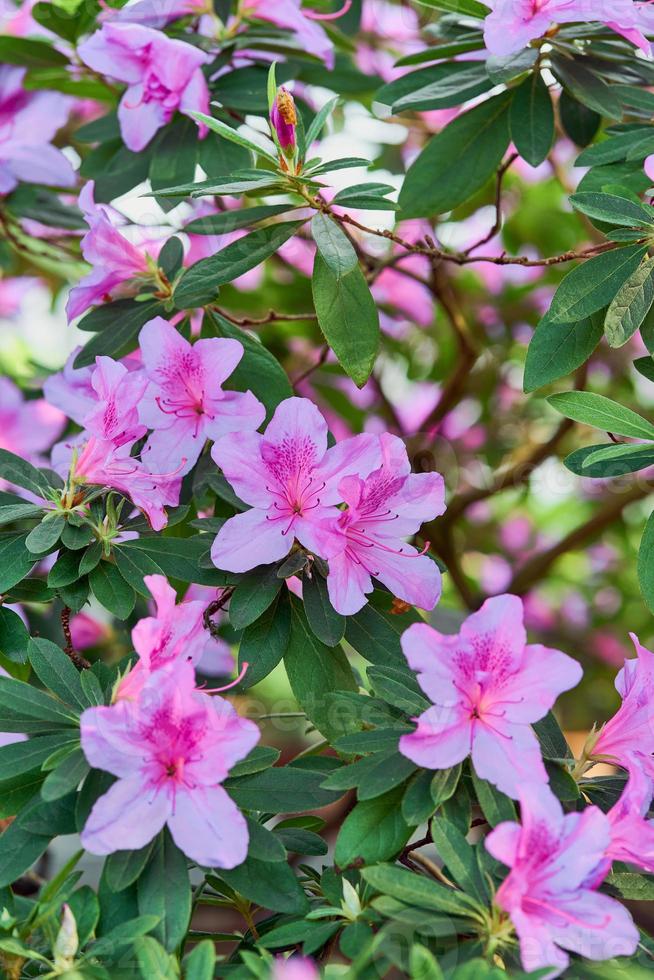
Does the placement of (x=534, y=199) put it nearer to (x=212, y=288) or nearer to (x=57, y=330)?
(x=57, y=330)

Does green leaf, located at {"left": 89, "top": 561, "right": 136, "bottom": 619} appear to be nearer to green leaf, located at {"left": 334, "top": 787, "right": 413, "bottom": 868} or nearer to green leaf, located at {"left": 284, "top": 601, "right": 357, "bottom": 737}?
green leaf, located at {"left": 284, "top": 601, "right": 357, "bottom": 737}

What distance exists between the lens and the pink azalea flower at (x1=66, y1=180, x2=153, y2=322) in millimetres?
1112

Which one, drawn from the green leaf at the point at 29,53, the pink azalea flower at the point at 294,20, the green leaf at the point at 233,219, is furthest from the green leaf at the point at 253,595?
the green leaf at the point at 29,53

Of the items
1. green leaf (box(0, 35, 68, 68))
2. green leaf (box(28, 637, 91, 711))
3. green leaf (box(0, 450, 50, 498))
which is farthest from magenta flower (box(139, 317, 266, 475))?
green leaf (box(0, 35, 68, 68))

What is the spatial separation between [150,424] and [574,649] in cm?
204

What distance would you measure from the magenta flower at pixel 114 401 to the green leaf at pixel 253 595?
0.60 feet

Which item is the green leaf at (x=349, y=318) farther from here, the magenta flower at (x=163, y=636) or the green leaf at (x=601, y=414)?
the magenta flower at (x=163, y=636)

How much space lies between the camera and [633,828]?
0.82m

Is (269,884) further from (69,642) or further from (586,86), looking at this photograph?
(586,86)

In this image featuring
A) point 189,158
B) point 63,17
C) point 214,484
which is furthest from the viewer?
point 63,17

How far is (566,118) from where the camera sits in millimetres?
1351

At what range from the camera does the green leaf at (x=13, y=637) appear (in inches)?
39.7

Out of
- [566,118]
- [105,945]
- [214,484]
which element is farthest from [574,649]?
[105,945]

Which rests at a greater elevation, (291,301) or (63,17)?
(63,17)
